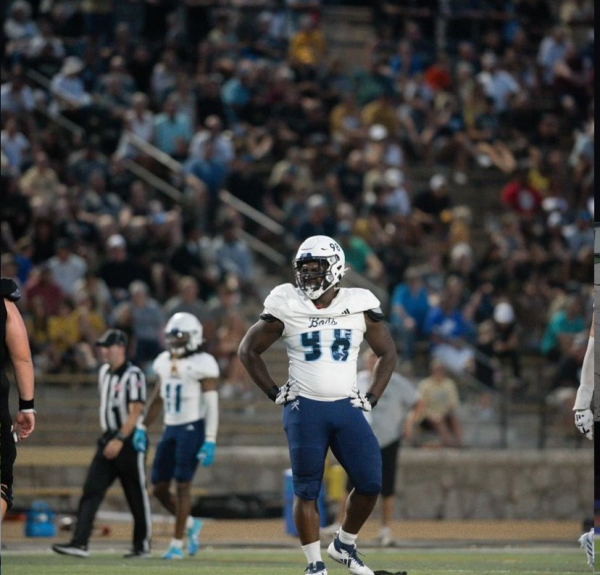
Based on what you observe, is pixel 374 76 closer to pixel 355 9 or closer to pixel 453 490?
pixel 355 9

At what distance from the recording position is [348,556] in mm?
9422

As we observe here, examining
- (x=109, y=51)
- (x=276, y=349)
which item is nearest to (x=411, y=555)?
(x=276, y=349)

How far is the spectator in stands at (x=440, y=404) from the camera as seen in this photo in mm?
18656

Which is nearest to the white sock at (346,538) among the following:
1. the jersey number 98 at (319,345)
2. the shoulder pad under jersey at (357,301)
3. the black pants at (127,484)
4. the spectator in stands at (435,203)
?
the jersey number 98 at (319,345)

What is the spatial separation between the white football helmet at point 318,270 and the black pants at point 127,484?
14.2ft

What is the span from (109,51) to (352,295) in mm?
13261

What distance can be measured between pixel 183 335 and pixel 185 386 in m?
0.46

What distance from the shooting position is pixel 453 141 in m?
23.5

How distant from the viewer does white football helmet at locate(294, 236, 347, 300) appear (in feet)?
30.7

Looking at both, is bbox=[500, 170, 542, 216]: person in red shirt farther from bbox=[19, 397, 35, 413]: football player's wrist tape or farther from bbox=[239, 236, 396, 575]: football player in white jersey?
bbox=[19, 397, 35, 413]: football player's wrist tape

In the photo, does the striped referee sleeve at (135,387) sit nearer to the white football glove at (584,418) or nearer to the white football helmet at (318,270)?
the white football helmet at (318,270)

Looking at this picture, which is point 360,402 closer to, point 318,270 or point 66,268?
point 318,270

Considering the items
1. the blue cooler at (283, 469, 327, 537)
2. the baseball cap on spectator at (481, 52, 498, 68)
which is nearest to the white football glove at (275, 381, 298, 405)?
the blue cooler at (283, 469, 327, 537)

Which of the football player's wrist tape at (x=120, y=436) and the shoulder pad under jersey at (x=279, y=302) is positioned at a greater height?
the shoulder pad under jersey at (x=279, y=302)
